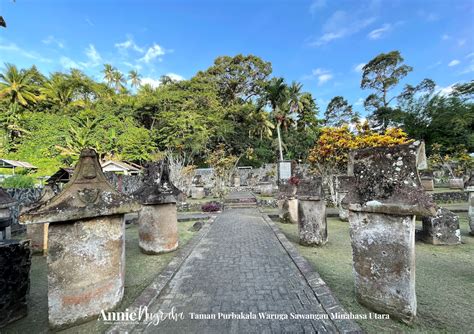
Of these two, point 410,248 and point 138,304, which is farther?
point 138,304

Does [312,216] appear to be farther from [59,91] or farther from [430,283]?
[59,91]

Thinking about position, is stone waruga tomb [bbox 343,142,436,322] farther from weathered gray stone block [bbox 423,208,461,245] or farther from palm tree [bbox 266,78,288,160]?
palm tree [bbox 266,78,288,160]

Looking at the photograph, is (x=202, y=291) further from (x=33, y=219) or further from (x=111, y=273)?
(x=33, y=219)

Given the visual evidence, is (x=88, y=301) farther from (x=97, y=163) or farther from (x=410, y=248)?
(x=410, y=248)

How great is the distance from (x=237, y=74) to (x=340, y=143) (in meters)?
25.1

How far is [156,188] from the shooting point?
5402mm

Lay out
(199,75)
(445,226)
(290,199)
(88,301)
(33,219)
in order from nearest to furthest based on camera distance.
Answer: (33,219)
(88,301)
(445,226)
(290,199)
(199,75)

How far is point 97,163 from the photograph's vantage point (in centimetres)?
318

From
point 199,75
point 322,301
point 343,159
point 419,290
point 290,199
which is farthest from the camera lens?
point 199,75

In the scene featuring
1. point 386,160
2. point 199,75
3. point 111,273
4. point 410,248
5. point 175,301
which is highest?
point 199,75

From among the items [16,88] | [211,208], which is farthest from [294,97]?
[16,88]

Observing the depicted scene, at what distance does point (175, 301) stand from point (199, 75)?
106 feet

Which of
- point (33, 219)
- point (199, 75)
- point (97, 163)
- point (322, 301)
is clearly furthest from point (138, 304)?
point (199, 75)

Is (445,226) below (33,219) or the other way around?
below
